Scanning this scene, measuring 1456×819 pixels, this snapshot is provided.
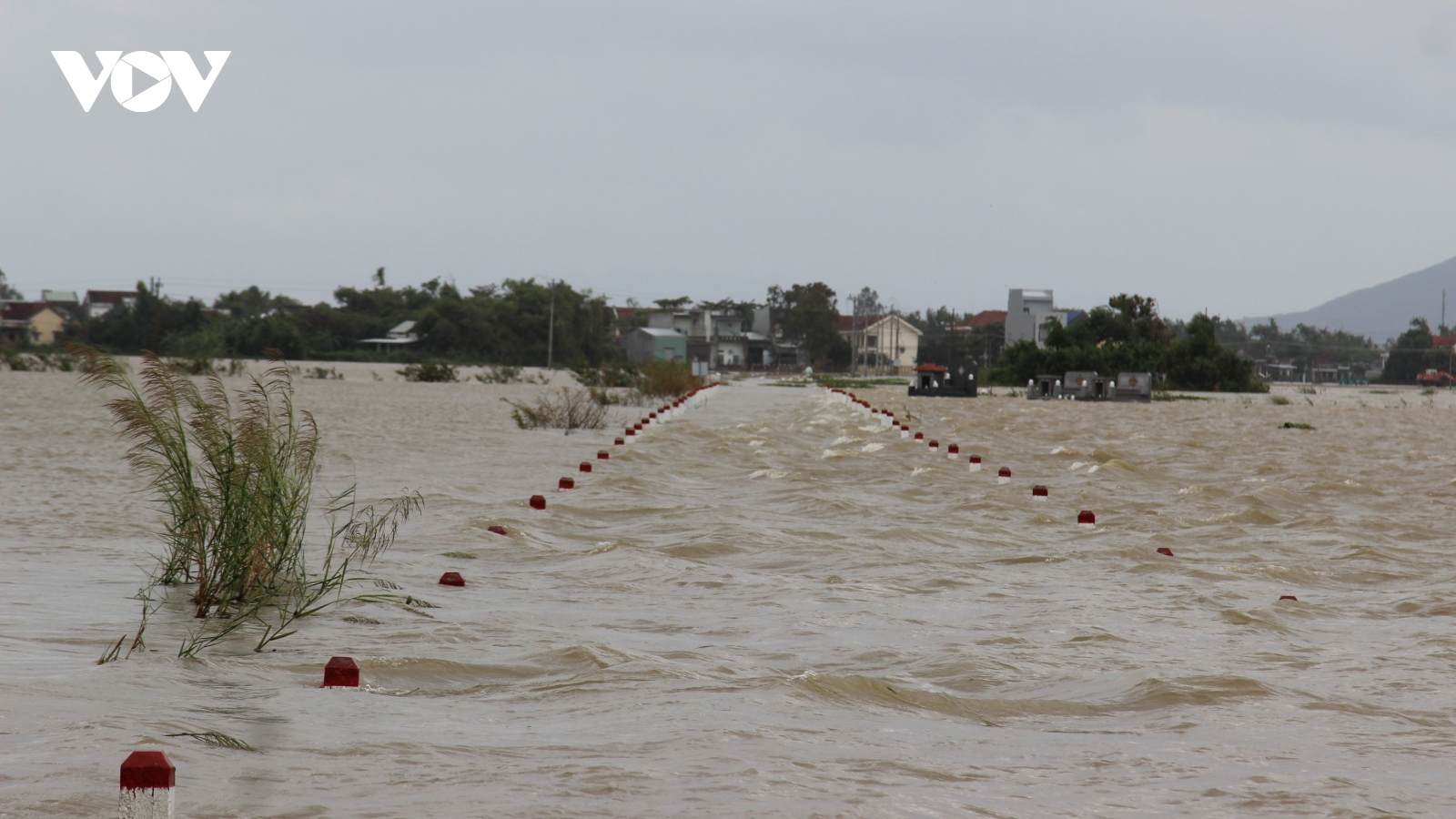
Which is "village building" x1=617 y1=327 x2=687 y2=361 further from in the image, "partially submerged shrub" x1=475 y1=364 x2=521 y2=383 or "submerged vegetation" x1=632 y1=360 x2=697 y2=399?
"submerged vegetation" x1=632 y1=360 x2=697 y2=399

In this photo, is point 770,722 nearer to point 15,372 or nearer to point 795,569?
point 795,569

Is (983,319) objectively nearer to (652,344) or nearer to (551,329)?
(652,344)

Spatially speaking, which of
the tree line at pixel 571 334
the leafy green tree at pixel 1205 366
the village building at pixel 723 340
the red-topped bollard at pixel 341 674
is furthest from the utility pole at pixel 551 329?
the red-topped bollard at pixel 341 674

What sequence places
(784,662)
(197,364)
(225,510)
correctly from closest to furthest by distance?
(784,662) → (225,510) → (197,364)

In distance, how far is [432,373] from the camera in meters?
57.5

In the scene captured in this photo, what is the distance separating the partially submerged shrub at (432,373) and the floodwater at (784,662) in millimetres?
43609

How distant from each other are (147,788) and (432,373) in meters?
55.9

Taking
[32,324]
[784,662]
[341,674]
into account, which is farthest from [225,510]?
[32,324]

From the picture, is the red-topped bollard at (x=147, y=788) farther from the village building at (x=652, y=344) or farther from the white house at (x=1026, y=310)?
the white house at (x=1026, y=310)

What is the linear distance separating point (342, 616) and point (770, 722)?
291 cm

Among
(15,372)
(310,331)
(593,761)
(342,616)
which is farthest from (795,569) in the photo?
(310,331)

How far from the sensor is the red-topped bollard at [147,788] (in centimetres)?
292

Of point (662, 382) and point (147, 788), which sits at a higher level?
point (662, 382)

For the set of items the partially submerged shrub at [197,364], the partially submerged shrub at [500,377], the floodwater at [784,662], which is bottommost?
the floodwater at [784,662]
